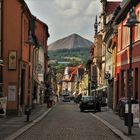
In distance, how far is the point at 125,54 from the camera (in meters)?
43.4

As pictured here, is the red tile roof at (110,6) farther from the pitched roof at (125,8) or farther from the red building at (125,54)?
the pitched roof at (125,8)

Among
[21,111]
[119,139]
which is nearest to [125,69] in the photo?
[21,111]

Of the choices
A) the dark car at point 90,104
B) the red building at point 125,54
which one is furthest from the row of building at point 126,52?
the dark car at point 90,104

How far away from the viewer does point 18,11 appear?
134 feet

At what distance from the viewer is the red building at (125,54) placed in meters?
36.1

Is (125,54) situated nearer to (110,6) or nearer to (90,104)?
(90,104)

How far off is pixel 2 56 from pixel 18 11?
142 inches

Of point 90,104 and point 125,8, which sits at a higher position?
point 125,8

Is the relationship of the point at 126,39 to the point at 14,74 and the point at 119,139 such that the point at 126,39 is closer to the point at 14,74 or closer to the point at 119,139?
the point at 14,74

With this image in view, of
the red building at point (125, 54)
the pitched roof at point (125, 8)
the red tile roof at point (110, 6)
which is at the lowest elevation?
the red building at point (125, 54)

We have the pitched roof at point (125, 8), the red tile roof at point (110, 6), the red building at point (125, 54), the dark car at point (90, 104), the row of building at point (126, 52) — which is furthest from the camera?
the red tile roof at point (110, 6)

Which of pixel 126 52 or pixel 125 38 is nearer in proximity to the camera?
pixel 126 52

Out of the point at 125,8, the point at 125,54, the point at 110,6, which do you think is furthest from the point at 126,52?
the point at 110,6

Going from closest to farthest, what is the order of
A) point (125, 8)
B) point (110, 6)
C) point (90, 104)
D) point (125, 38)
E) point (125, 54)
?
point (125, 8), point (125, 54), point (125, 38), point (90, 104), point (110, 6)
